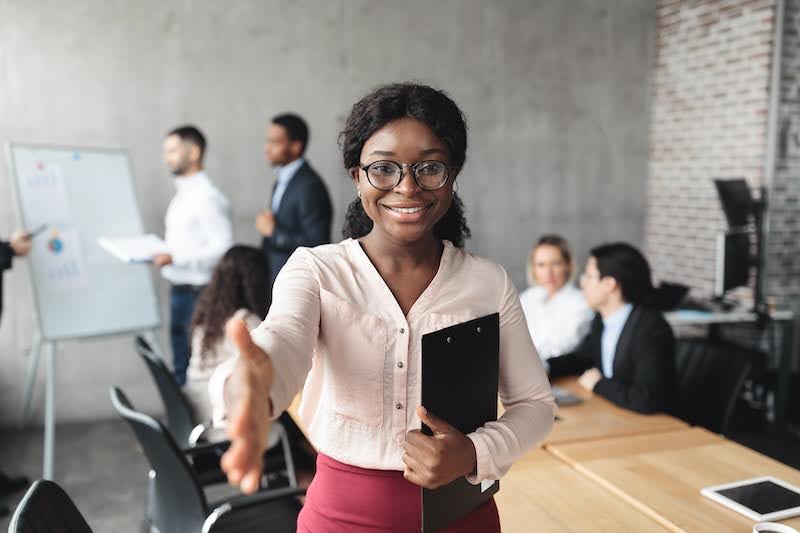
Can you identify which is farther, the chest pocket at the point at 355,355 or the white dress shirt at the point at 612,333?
the white dress shirt at the point at 612,333

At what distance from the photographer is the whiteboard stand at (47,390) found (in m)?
3.35

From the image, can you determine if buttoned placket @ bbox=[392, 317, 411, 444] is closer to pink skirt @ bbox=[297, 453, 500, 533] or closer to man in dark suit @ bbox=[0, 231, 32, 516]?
pink skirt @ bbox=[297, 453, 500, 533]

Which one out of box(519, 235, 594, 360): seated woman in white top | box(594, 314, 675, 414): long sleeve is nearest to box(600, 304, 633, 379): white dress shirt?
box(594, 314, 675, 414): long sleeve

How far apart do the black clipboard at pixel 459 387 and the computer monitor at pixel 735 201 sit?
3.62 meters

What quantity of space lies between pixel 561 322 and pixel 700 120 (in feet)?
9.18

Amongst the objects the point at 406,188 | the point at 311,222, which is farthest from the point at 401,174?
the point at 311,222

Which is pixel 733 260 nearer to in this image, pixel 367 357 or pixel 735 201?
pixel 735 201

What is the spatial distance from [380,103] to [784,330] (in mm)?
4085

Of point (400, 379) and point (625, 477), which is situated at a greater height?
point (400, 379)

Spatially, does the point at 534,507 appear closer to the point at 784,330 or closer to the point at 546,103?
the point at 784,330

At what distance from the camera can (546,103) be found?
5.43 metres

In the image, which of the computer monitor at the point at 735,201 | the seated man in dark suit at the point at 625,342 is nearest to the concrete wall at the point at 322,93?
the computer monitor at the point at 735,201

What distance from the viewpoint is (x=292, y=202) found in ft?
12.9

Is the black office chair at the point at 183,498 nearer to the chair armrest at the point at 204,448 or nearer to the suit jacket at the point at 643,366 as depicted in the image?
the chair armrest at the point at 204,448
